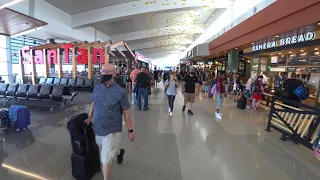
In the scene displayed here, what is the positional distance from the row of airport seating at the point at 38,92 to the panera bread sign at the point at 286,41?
27.6 ft

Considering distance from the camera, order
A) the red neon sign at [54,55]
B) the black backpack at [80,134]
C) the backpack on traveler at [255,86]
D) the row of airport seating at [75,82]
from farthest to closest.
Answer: the red neon sign at [54,55]
the row of airport seating at [75,82]
the backpack on traveler at [255,86]
the black backpack at [80,134]

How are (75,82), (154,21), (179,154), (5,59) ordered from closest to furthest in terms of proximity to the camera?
(179,154)
(5,59)
(75,82)
(154,21)

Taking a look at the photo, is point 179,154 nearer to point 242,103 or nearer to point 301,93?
point 301,93

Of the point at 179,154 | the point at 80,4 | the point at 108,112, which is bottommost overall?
the point at 179,154

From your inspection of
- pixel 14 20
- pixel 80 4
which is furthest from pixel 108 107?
pixel 80 4

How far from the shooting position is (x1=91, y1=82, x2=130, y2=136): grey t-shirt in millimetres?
2029

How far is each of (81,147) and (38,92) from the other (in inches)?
227

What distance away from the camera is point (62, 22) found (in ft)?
36.1

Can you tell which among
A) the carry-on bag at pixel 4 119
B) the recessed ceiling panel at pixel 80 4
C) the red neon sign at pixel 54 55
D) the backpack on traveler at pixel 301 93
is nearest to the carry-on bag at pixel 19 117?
the carry-on bag at pixel 4 119

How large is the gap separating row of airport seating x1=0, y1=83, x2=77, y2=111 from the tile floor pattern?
1.54 meters

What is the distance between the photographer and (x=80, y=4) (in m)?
10.2

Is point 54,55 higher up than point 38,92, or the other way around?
point 54,55

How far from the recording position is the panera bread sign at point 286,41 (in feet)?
17.9

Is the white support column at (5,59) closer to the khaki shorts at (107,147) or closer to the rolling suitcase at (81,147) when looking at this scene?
the rolling suitcase at (81,147)
